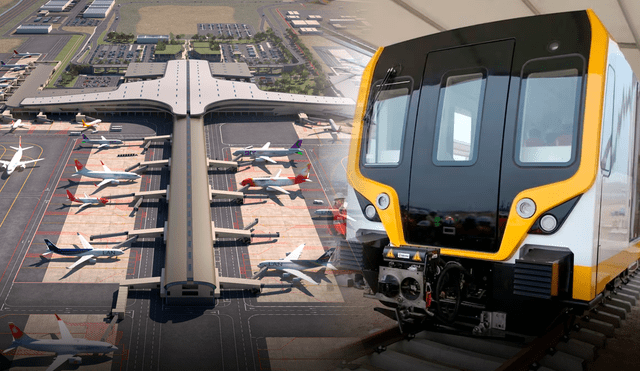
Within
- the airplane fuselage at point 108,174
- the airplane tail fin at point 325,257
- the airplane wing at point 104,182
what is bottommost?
the airplane tail fin at point 325,257

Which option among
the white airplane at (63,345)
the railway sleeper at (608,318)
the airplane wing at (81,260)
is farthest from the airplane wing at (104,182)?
the railway sleeper at (608,318)

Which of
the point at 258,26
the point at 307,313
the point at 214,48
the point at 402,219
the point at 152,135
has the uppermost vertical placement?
the point at 258,26

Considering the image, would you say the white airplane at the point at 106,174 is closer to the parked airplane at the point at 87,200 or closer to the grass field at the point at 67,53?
the parked airplane at the point at 87,200

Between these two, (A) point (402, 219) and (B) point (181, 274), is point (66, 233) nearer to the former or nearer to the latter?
(B) point (181, 274)

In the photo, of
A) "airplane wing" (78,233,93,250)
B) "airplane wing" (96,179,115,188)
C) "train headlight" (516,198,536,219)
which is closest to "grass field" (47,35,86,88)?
"airplane wing" (96,179,115,188)

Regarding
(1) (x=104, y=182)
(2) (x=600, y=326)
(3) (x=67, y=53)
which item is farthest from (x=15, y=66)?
(2) (x=600, y=326)

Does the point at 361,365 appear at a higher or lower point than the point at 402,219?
lower

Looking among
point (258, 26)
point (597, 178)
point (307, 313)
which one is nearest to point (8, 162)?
point (307, 313)
